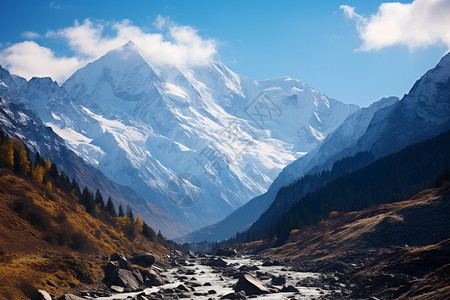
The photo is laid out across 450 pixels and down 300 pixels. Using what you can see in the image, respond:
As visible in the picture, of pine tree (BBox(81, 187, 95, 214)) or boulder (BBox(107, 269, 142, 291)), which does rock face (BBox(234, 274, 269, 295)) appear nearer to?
boulder (BBox(107, 269, 142, 291))

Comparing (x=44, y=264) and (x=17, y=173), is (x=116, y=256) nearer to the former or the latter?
(x=44, y=264)

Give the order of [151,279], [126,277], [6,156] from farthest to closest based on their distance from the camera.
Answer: [6,156] < [151,279] < [126,277]

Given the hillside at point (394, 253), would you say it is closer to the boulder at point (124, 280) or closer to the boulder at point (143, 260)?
the boulder at point (124, 280)

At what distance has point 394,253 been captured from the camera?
66.6 m

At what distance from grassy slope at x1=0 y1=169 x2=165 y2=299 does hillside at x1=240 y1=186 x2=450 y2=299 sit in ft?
127

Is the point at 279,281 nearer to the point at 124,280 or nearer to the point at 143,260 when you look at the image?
the point at 124,280

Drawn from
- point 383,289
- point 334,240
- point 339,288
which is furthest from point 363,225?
point 383,289

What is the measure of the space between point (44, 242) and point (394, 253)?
65.1m

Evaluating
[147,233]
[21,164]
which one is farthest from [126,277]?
[147,233]

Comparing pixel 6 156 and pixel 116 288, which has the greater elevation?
pixel 6 156

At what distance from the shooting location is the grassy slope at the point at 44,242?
187ft

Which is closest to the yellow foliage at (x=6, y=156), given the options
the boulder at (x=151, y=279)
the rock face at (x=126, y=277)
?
the rock face at (x=126, y=277)

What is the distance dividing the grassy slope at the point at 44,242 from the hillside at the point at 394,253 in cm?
3858

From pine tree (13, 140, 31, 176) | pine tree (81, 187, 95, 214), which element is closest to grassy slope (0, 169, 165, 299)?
pine tree (13, 140, 31, 176)
